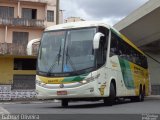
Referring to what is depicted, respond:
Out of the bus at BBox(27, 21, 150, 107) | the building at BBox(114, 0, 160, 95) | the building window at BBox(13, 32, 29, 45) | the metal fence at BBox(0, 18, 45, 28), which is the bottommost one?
the bus at BBox(27, 21, 150, 107)

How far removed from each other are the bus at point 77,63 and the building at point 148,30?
9952 mm

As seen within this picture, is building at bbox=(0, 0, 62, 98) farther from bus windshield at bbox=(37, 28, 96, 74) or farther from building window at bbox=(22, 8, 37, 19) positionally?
bus windshield at bbox=(37, 28, 96, 74)

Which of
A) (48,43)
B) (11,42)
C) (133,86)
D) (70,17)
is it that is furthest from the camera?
(70,17)

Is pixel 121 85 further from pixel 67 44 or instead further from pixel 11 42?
pixel 11 42

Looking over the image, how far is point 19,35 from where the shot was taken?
48344 mm

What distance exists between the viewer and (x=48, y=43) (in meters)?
17.5

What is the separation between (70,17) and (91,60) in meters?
47.9

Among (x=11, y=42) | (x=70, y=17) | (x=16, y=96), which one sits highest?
(x=70, y=17)

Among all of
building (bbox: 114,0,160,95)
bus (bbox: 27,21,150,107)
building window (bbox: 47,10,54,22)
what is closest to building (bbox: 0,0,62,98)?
building window (bbox: 47,10,54,22)

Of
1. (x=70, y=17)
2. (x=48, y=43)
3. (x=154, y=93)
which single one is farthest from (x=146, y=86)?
(x=70, y=17)

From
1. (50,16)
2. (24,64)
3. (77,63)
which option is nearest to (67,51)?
(77,63)

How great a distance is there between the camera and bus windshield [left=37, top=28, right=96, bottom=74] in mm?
16625

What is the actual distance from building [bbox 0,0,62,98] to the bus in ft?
93.9

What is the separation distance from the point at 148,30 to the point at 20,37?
59.5ft
